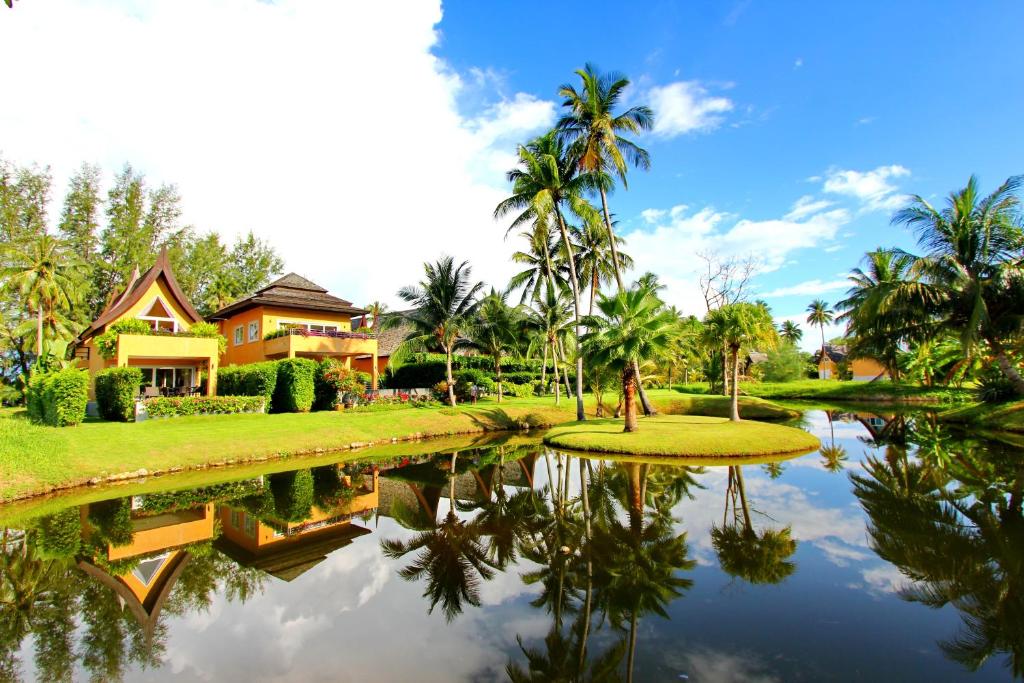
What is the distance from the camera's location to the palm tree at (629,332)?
2011cm

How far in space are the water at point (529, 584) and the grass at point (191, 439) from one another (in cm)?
348

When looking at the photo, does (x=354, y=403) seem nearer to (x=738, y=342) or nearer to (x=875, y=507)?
(x=738, y=342)

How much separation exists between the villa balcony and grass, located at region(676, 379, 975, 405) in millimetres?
40082

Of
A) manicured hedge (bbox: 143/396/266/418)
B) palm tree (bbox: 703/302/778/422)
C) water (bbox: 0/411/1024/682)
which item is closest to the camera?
water (bbox: 0/411/1024/682)

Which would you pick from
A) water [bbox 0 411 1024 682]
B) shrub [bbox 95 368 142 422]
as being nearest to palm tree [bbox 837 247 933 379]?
water [bbox 0 411 1024 682]

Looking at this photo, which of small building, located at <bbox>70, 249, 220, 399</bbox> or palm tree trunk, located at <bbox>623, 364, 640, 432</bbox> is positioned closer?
palm tree trunk, located at <bbox>623, 364, 640, 432</bbox>

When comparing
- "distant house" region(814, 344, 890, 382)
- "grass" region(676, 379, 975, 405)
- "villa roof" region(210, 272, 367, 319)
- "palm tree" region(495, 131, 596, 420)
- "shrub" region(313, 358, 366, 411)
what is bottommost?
"grass" region(676, 379, 975, 405)

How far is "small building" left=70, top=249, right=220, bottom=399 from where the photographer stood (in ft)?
84.3

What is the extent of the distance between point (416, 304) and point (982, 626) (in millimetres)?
30540

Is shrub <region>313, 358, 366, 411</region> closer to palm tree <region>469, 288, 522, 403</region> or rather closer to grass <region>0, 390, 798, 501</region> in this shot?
grass <region>0, 390, 798, 501</region>

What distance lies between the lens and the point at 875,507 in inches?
452

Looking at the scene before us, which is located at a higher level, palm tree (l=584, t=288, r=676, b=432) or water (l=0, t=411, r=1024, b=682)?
palm tree (l=584, t=288, r=676, b=432)

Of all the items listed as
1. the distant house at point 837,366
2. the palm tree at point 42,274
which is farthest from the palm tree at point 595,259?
the distant house at point 837,366

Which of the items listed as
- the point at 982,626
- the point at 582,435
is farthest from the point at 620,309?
the point at 982,626
